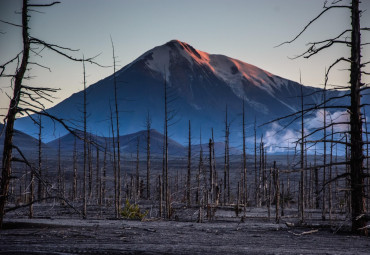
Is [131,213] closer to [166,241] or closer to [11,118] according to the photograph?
[166,241]

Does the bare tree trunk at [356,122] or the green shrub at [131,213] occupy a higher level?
the bare tree trunk at [356,122]

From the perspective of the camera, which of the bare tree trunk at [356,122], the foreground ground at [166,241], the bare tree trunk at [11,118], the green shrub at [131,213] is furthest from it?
the green shrub at [131,213]

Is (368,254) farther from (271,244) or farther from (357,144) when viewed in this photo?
(357,144)

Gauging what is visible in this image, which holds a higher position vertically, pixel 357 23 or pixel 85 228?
pixel 357 23

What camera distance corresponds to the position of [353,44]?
14.3 m

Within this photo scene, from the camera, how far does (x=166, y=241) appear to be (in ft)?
42.8

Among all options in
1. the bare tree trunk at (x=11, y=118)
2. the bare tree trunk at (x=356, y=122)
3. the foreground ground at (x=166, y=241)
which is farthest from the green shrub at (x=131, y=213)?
the bare tree trunk at (x=11, y=118)

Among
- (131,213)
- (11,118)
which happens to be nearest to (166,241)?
(11,118)

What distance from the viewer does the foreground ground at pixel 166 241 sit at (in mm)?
10711

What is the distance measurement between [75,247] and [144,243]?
2.16m

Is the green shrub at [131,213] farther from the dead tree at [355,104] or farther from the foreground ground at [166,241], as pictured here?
the dead tree at [355,104]

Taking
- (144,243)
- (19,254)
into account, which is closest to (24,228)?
(144,243)

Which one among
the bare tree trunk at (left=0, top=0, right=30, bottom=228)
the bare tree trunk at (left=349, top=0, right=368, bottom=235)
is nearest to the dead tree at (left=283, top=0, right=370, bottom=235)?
the bare tree trunk at (left=349, top=0, right=368, bottom=235)

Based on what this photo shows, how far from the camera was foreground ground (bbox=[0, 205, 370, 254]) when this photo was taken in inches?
422
